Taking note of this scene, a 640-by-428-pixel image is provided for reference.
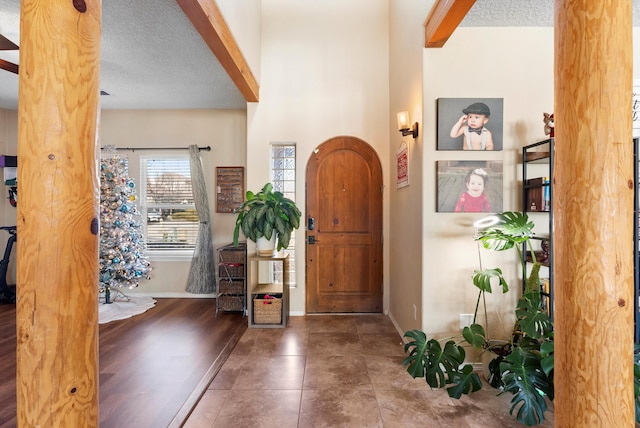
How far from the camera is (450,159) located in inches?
98.0

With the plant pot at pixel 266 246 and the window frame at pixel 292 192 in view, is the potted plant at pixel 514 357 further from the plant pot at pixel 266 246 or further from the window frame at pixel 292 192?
the window frame at pixel 292 192

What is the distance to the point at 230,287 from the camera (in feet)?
12.5

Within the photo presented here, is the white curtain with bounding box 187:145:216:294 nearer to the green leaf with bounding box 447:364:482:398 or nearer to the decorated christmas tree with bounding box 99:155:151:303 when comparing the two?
the decorated christmas tree with bounding box 99:155:151:303

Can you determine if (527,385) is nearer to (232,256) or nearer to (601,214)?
(601,214)

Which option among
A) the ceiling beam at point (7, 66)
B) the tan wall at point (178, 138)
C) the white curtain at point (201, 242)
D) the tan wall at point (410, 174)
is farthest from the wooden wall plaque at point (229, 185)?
the ceiling beam at point (7, 66)

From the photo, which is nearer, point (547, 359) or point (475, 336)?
point (547, 359)

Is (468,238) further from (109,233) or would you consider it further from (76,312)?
(109,233)

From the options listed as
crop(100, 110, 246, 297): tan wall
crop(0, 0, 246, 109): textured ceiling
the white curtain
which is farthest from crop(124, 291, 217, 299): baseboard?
crop(0, 0, 246, 109): textured ceiling

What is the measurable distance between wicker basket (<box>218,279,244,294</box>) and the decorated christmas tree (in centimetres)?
113

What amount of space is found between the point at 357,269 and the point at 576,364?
110 inches

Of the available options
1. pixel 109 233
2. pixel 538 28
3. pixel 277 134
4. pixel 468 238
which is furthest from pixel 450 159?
pixel 109 233

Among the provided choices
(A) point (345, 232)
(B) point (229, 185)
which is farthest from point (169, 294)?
(A) point (345, 232)

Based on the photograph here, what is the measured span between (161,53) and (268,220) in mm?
1890

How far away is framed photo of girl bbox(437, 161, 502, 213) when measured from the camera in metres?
2.47
